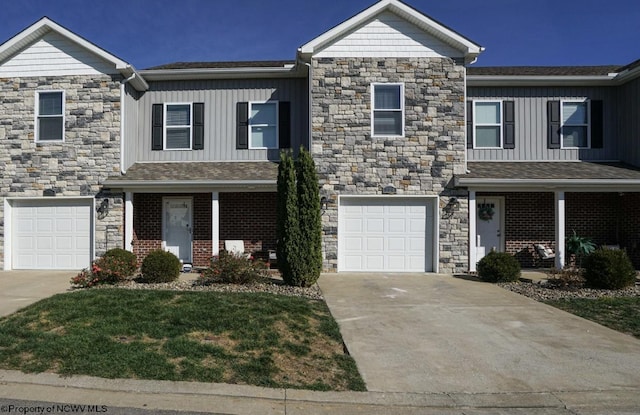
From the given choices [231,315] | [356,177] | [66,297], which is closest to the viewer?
[231,315]

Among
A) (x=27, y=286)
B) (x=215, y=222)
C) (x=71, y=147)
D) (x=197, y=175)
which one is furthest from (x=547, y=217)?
(x=71, y=147)

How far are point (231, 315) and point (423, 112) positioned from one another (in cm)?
835

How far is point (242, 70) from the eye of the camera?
1334 cm

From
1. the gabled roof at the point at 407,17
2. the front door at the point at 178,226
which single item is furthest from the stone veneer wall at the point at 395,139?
the front door at the point at 178,226

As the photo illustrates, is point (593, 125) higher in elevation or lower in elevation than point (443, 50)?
lower

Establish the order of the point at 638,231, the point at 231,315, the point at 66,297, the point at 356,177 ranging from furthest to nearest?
the point at 638,231, the point at 356,177, the point at 66,297, the point at 231,315

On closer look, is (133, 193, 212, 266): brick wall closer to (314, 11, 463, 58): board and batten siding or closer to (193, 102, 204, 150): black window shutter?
(193, 102, 204, 150): black window shutter

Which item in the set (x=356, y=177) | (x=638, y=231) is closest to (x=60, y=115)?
(x=356, y=177)

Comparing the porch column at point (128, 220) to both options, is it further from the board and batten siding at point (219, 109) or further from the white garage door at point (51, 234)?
the board and batten siding at point (219, 109)

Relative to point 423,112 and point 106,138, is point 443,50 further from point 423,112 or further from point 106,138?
point 106,138

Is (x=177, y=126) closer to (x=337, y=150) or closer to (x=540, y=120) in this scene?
(x=337, y=150)

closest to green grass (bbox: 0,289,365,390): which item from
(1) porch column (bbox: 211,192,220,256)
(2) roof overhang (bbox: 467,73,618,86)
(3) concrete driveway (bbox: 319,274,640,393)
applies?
(3) concrete driveway (bbox: 319,274,640,393)

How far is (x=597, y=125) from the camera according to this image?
14.1 m

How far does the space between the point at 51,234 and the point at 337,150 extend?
8.91 metres
